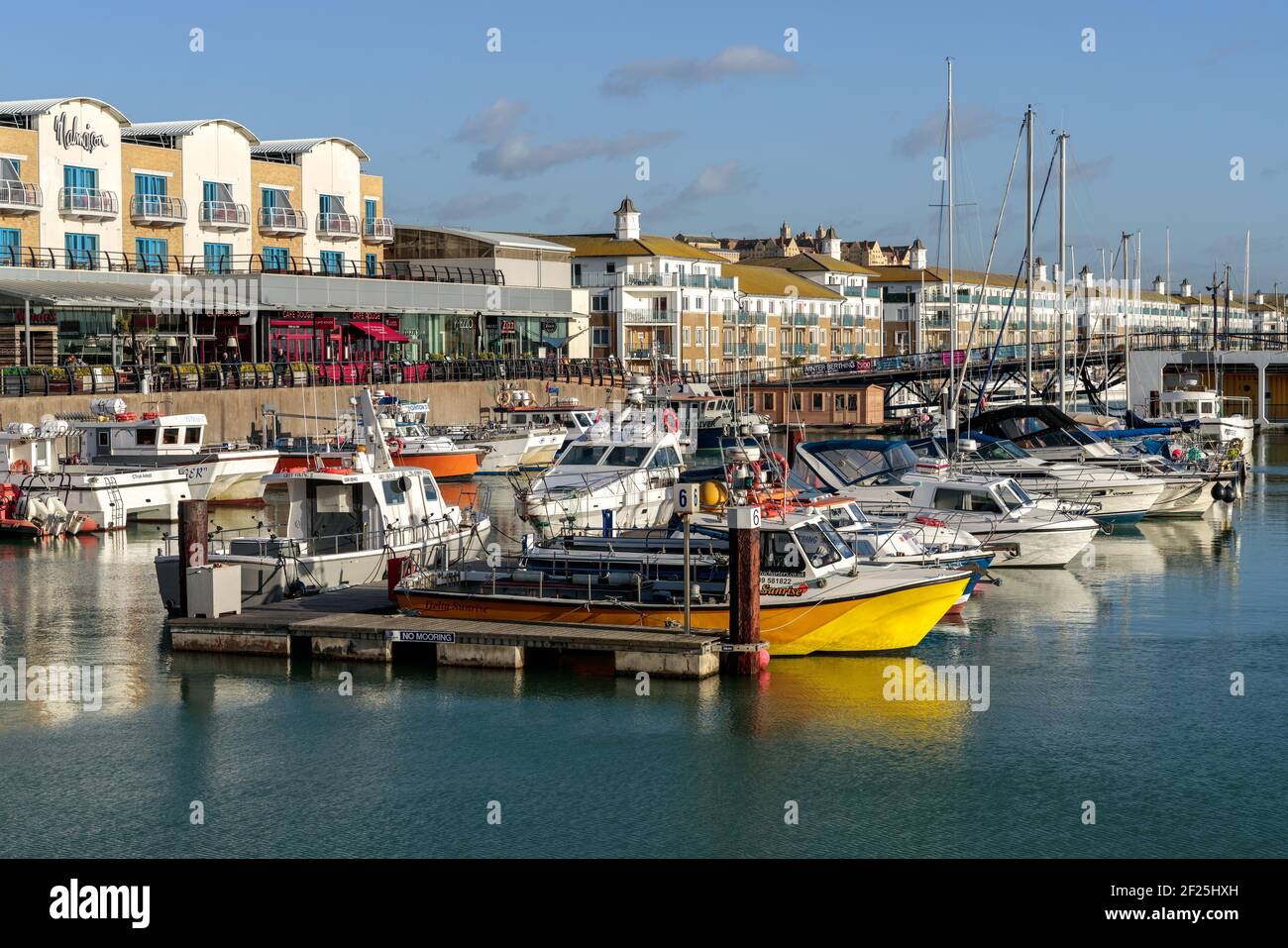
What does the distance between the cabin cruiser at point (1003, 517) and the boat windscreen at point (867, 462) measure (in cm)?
400

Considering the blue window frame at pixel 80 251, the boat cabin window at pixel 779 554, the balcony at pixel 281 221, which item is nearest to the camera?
the boat cabin window at pixel 779 554

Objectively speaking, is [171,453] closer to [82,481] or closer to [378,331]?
[82,481]

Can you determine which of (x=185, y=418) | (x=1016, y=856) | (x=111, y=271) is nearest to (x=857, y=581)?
(x=1016, y=856)

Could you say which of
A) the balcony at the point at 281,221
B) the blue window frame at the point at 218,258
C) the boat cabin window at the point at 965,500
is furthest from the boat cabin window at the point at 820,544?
the balcony at the point at 281,221

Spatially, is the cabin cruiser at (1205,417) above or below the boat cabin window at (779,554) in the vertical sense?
above

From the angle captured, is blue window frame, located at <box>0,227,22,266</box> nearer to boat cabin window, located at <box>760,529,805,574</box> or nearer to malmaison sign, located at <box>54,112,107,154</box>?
malmaison sign, located at <box>54,112,107,154</box>

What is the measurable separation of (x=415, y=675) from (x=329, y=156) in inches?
2632

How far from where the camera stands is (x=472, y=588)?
29797 millimetres

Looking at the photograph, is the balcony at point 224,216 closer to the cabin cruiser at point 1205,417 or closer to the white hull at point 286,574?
the cabin cruiser at point 1205,417

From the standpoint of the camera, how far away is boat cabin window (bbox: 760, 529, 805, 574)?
28.5 metres
